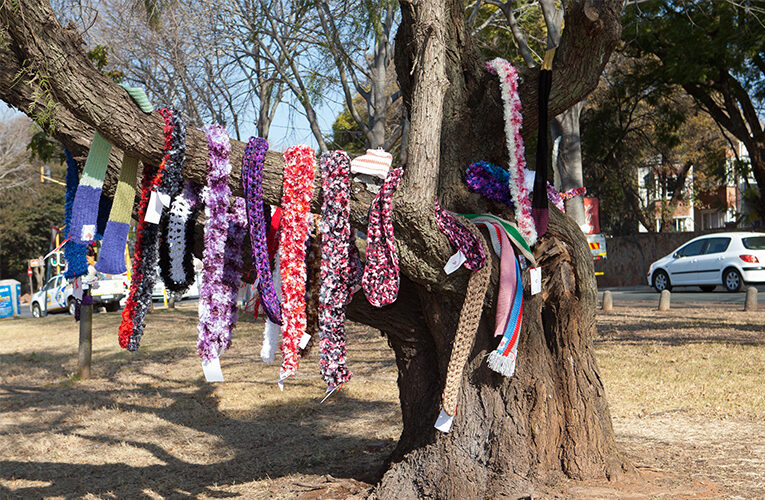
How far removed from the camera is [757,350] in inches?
354

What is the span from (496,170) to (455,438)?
175cm

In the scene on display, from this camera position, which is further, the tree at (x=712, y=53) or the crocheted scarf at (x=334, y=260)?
the tree at (x=712, y=53)

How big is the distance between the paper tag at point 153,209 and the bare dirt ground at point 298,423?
220 cm

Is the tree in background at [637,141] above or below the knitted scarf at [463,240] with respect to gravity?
above

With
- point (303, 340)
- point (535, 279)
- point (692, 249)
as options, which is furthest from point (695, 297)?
point (303, 340)

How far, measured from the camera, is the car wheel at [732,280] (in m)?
17.3

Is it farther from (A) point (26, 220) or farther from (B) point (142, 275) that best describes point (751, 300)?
(A) point (26, 220)

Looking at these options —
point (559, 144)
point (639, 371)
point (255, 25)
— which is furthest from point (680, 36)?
point (639, 371)

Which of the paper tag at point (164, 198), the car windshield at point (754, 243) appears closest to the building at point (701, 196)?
the car windshield at point (754, 243)

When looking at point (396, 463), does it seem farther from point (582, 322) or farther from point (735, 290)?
point (735, 290)

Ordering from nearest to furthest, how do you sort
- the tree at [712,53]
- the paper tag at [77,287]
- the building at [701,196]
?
the paper tag at [77,287], the tree at [712,53], the building at [701,196]

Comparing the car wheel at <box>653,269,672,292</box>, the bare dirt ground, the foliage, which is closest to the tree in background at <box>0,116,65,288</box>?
the foliage

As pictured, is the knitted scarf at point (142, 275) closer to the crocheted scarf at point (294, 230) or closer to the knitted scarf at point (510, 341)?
the crocheted scarf at point (294, 230)

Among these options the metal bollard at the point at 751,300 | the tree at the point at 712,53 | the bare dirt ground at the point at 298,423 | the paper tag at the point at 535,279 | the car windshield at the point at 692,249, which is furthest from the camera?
the car windshield at the point at 692,249
